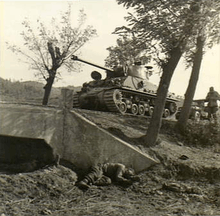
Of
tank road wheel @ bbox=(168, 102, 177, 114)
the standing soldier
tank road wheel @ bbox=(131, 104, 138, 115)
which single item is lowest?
tank road wheel @ bbox=(131, 104, 138, 115)

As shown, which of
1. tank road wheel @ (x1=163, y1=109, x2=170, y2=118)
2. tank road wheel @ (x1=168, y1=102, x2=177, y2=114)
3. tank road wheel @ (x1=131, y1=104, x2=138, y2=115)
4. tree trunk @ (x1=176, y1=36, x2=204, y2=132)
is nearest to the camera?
tree trunk @ (x1=176, y1=36, x2=204, y2=132)

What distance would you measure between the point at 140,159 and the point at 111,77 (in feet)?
25.3

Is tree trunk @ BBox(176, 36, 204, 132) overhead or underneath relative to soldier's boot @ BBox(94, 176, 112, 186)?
overhead

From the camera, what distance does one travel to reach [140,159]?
7.61m

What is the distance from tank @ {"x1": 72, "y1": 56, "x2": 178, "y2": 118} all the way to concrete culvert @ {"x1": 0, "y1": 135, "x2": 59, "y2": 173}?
5264 millimetres

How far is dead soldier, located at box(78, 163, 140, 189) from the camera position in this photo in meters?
6.76

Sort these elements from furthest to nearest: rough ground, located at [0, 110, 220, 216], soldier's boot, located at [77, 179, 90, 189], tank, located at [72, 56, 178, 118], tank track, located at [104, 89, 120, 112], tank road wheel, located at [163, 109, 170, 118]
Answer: tank road wheel, located at [163, 109, 170, 118] < tank, located at [72, 56, 178, 118] < tank track, located at [104, 89, 120, 112] < soldier's boot, located at [77, 179, 90, 189] < rough ground, located at [0, 110, 220, 216]

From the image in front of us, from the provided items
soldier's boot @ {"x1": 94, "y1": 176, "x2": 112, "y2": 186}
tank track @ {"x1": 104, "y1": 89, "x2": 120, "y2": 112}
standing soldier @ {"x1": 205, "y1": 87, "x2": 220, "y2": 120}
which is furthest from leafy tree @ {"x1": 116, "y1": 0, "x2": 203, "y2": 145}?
standing soldier @ {"x1": 205, "y1": 87, "x2": 220, "y2": 120}

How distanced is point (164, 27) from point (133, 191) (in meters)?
4.32

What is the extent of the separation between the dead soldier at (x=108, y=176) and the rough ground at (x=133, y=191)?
0.15 meters

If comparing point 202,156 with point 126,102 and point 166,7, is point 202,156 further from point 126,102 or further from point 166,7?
point 126,102

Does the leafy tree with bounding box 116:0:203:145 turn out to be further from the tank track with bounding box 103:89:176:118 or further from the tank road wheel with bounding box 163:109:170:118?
the tank road wheel with bounding box 163:109:170:118

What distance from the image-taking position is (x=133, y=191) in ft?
21.7

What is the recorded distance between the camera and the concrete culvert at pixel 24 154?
7.34 meters
